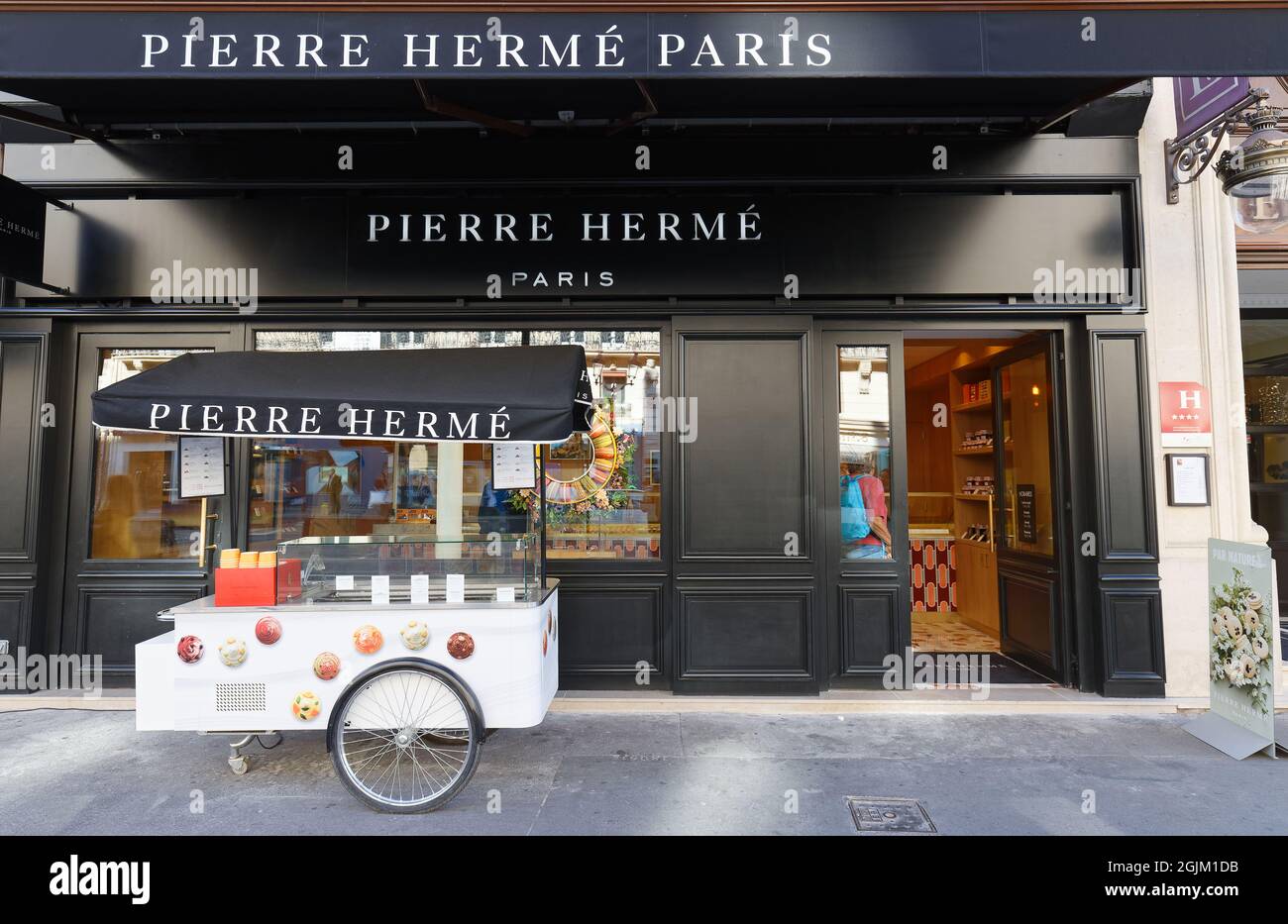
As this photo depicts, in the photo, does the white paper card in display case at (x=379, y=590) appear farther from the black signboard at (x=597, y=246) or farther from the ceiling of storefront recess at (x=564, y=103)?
the ceiling of storefront recess at (x=564, y=103)

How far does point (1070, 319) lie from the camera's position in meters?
6.43

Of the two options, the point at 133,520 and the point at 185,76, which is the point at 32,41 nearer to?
the point at 185,76

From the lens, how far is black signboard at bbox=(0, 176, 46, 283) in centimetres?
574

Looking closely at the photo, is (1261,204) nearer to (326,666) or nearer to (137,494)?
(326,666)

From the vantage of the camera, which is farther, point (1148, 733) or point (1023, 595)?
point (1023, 595)

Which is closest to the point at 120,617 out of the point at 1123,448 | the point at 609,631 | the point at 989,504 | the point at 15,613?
the point at 15,613

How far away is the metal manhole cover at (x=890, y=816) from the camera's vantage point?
392cm

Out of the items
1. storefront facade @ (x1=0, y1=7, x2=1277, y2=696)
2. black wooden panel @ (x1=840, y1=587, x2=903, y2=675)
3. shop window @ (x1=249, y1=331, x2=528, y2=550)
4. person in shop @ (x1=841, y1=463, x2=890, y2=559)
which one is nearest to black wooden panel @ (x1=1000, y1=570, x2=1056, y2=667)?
storefront facade @ (x1=0, y1=7, x2=1277, y2=696)

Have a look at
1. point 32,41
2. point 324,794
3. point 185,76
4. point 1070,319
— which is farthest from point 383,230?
point 1070,319

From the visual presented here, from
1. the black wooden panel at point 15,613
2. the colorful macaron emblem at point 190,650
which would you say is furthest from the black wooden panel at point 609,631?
the black wooden panel at point 15,613

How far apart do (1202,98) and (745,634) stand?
19.8 ft

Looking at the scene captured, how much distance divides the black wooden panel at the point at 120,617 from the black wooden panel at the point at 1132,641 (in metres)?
8.25

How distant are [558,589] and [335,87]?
184 inches

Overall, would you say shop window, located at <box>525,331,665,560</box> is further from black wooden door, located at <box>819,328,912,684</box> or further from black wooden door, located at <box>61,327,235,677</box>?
black wooden door, located at <box>61,327,235,677</box>
